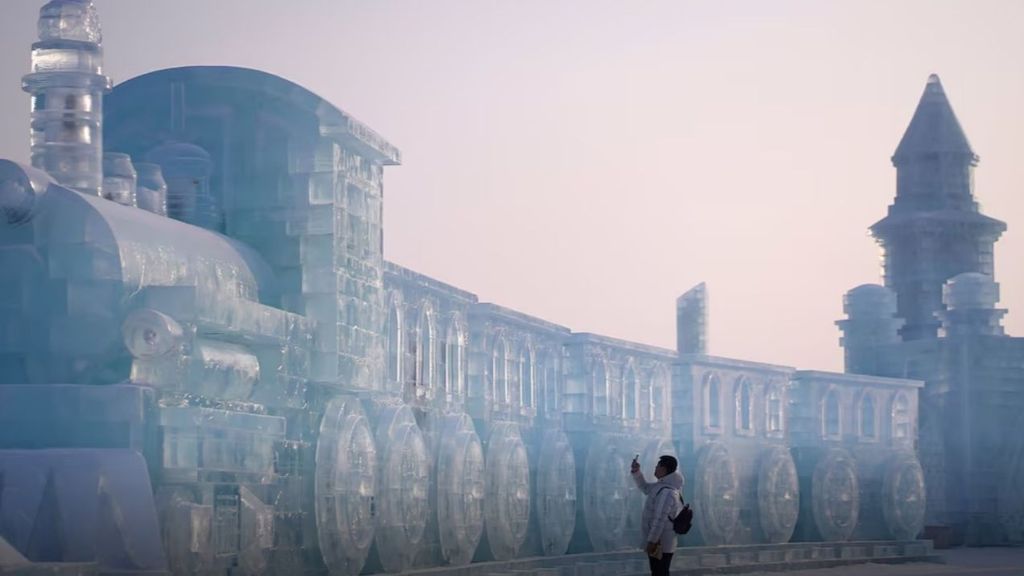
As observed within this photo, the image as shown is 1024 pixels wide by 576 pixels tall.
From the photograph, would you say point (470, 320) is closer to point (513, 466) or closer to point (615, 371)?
point (513, 466)

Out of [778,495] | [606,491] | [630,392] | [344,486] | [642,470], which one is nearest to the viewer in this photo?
[344,486]

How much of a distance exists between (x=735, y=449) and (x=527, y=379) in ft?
28.0

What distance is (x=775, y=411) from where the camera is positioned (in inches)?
1452

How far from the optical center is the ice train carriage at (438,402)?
68.9 feet

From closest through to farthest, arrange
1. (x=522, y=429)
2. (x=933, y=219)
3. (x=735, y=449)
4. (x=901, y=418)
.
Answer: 1. (x=522, y=429)
2. (x=735, y=449)
3. (x=901, y=418)
4. (x=933, y=219)

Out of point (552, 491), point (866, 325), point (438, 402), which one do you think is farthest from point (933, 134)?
point (438, 402)

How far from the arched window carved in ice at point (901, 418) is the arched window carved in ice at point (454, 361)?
18.9 meters

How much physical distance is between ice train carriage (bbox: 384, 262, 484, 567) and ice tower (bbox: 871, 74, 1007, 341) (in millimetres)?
34180

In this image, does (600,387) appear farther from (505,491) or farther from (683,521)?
(683,521)

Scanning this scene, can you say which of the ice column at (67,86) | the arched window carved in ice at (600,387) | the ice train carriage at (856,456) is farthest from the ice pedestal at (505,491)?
the ice train carriage at (856,456)

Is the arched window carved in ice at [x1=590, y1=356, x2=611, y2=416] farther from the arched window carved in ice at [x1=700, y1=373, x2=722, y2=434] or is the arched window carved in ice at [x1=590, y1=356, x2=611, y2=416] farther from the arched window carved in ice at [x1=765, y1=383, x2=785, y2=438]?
the arched window carved in ice at [x1=765, y1=383, x2=785, y2=438]

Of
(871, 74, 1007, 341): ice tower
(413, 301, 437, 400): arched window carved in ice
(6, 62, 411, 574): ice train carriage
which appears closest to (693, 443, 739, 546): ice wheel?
(413, 301, 437, 400): arched window carved in ice

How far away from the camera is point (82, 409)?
1323 cm

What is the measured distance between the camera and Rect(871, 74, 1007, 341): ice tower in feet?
179
